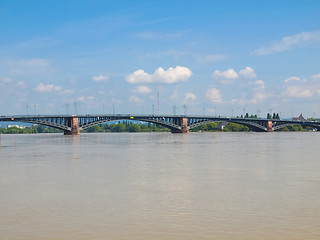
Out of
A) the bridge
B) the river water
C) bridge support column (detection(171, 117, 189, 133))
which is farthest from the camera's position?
bridge support column (detection(171, 117, 189, 133))

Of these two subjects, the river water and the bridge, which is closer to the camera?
the river water

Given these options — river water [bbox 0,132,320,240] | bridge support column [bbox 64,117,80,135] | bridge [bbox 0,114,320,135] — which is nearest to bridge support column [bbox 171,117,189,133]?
bridge [bbox 0,114,320,135]

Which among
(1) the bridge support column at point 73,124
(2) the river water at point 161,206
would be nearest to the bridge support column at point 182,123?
(1) the bridge support column at point 73,124

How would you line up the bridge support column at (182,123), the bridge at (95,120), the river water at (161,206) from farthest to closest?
the bridge support column at (182,123) < the bridge at (95,120) < the river water at (161,206)

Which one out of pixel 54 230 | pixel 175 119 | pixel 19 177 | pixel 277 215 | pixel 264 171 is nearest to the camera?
pixel 54 230

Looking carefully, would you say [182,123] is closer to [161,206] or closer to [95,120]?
[95,120]

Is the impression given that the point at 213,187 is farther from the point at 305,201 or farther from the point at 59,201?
the point at 59,201

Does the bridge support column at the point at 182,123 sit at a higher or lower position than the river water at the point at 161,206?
higher

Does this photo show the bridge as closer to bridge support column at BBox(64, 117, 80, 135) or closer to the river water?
bridge support column at BBox(64, 117, 80, 135)

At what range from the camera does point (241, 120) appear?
182625mm

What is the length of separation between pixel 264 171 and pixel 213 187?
901cm

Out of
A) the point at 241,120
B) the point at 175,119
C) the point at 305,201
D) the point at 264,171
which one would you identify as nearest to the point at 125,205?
the point at 305,201

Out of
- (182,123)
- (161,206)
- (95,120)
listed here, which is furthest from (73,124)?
(161,206)

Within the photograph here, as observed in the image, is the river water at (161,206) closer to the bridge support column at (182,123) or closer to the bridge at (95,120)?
the bridge at (95,120)
